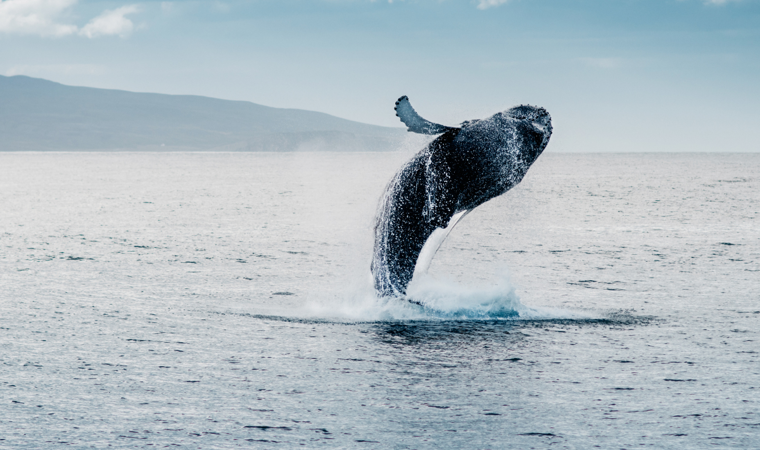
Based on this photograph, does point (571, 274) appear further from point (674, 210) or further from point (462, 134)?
point (674, 210)

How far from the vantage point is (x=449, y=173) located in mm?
12500

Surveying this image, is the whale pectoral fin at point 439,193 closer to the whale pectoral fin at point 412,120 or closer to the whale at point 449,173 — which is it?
the whale at point 449,173

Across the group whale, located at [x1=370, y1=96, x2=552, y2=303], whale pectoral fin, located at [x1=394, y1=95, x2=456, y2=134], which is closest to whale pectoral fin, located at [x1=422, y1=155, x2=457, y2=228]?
whale, located at [x1=370, y1=96, x2=552, y2=303]

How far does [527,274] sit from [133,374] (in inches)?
479

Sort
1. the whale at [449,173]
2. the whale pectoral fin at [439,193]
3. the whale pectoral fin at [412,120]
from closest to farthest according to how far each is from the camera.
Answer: the whale pectoral fin at [412,120] < the whale at [449,173] < the whale pectoral fin at [439,193]

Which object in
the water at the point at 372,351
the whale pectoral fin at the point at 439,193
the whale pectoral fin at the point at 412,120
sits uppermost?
the whale pectoral fin at the point at 412,120

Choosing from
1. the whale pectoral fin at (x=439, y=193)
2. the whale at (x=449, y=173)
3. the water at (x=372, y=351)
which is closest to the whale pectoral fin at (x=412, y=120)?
the whale at (x=449, y=173)

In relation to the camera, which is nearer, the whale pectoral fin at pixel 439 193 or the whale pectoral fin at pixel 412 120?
the whale pectoral fin at pixel 412 120

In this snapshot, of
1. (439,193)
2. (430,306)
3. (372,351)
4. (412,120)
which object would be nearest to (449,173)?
(439,193)

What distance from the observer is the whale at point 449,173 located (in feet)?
40.5

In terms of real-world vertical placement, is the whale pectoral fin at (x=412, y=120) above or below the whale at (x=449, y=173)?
above

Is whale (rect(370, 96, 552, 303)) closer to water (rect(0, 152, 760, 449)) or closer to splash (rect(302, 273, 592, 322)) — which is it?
splash (rect(302, 273, 592, 322))

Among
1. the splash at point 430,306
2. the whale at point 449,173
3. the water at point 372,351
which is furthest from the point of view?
the splash at point 430,306

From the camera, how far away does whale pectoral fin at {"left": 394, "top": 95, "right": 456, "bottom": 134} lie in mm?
12078
